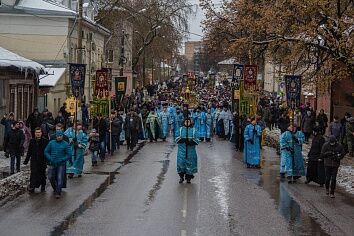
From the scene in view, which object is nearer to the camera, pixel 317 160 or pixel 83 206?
pixel 83 206

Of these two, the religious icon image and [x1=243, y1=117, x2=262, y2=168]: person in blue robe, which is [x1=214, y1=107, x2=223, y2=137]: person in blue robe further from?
[x1=243, y1=117, x2=262, y2=168]: person in blue robe

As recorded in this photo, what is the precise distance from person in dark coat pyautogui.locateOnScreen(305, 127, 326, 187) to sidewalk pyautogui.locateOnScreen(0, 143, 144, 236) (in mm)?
5472

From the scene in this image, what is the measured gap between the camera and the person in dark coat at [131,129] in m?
31.4

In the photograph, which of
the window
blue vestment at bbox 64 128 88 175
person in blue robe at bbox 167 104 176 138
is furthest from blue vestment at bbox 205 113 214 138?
the window

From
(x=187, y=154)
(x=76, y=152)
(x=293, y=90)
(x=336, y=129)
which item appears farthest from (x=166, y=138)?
(x=187, y=154)

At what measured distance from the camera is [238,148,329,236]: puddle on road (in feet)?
42.4

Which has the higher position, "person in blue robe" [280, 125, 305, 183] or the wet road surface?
"person in blue robe" [280, 125, 305, 183]

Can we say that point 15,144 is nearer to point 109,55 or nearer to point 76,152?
point 76,152

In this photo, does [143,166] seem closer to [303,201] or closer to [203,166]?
[203,166]

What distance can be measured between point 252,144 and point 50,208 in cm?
1041

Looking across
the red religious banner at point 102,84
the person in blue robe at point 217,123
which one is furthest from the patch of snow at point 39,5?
the red religious banner at point 102,84

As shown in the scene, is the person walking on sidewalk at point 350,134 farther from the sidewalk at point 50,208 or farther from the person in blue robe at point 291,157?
the sidewalk at point 50,208

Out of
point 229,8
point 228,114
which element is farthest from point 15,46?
point 229,8

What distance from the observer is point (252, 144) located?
24016mm
